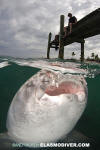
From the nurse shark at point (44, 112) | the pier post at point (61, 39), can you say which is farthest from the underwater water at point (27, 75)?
the nurse shark at point (44, 112)

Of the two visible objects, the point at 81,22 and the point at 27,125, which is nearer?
the point at 27,125

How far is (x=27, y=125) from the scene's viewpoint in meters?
3.83

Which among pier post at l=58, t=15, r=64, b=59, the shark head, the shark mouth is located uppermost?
pier post at l=58, t=15, r=64, b=59

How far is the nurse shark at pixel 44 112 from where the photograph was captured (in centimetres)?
376

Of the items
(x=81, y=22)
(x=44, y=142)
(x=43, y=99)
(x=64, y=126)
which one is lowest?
(x=44, y=142)

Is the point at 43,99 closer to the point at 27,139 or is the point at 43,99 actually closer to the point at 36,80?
the point at 36,80

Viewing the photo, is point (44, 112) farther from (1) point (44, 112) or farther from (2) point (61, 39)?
(2) point (61, 39)

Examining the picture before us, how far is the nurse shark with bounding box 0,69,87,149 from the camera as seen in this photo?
376 centimetres

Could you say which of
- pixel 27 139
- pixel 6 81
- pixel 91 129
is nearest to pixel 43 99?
pixel 27 139

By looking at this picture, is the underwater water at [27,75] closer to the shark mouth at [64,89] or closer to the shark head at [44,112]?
the shark mouth at [64,89]

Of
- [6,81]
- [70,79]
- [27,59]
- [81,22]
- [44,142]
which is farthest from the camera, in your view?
[6,81]

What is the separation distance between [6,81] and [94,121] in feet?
16.5

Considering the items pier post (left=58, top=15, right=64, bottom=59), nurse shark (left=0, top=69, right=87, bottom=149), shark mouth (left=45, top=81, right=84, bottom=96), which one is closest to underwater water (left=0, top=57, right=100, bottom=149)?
shark mouth (left=45, top=81, right=84, bottom=96)

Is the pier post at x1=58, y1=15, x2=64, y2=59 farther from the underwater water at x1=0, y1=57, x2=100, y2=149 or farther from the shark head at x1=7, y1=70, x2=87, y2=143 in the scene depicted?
the shark head at x1=7, y1=70, x2=87, y2=143
